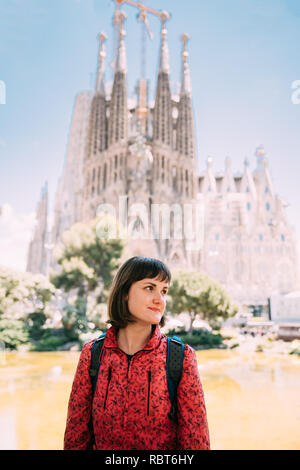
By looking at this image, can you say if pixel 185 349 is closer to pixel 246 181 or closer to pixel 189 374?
pixel 189 374

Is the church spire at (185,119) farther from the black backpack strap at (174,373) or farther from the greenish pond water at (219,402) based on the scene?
the black backpack strap at (174,373)

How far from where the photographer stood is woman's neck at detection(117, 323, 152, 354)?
170cm

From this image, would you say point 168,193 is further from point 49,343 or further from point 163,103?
point 49,343

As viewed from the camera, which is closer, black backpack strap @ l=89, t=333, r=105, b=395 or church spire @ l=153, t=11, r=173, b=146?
black backpack strap @ l=89, t=333, r=105, b=395

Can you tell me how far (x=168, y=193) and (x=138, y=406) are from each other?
3335 centimetres

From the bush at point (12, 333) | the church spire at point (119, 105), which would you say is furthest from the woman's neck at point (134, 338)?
the church spire at point (119, 105)

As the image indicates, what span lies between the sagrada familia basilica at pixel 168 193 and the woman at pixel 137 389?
1152 inches

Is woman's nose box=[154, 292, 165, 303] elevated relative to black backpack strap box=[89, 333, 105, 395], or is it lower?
elevated

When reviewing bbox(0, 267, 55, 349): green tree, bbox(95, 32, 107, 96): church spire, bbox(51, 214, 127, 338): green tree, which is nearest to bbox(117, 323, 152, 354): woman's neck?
bbox(0, 267, 55, 349): green tree

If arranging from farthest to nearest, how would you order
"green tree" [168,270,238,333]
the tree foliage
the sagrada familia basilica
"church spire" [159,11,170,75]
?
"church spire" [159,11,170,75]
the sagrada familia basilica
the tree foliage
"green tree" [168,270,238,333]

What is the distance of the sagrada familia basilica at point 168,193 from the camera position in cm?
3322

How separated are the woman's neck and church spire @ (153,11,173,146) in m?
35.6

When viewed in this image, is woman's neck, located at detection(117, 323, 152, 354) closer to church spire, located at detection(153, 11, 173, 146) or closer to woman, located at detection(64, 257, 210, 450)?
woman, located at detection(64, 257, 210, 450)

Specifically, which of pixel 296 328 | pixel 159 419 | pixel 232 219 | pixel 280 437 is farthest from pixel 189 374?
pixel 232 219
